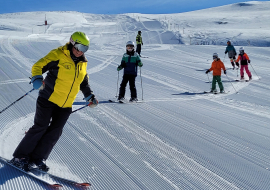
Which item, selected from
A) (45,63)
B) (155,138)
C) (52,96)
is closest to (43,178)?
(52,96)

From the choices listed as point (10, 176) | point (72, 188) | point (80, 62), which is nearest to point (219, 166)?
point (72, 188)

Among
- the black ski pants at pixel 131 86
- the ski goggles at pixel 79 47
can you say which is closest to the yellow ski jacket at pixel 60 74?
the ski goggles at pixel 79 47

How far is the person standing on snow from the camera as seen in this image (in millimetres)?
2959

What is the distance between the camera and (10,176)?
2.87 metres

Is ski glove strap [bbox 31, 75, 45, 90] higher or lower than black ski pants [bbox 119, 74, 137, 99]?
higher

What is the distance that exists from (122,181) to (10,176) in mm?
1201

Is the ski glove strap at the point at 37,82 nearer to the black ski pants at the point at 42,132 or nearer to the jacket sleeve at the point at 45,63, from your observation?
the jacket sleeve at the point at 45,63

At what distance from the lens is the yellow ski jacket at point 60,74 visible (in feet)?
9.66

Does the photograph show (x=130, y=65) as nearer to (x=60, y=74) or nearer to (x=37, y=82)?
(x=60, y=74)

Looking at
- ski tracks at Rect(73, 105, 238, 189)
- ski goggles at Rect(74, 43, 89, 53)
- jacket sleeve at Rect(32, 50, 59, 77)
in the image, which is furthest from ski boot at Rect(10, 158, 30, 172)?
ski goggles at Rect(74, 43, 89, 53)

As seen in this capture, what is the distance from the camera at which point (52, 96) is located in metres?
3.04

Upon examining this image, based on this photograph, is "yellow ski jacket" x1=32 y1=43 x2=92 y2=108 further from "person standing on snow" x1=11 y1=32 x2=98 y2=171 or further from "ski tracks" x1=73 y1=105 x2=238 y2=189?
"ski tracks" x1=73 y1=105 x2=238 y2=189

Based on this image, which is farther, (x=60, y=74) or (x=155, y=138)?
(x=155, y=138)

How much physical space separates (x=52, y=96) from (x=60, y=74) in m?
0.25
